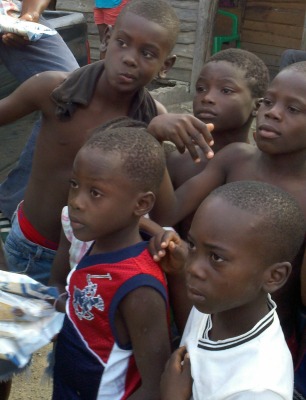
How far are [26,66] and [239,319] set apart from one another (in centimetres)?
224

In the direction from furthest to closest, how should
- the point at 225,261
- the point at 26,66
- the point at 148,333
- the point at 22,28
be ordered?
the point at 26,66
the point at 22,28
the point at 148,333
the point at 225,261

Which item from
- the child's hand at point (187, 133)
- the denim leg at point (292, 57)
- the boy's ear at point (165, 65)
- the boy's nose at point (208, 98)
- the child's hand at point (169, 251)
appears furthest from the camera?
the denim leg at point (292, 57)

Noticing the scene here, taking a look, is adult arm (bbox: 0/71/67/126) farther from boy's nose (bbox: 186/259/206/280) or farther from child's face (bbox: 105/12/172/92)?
boy's nose (bbox: 186/259/206/280)

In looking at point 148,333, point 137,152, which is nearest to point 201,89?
point 137,152

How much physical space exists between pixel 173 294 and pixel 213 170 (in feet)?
1.71

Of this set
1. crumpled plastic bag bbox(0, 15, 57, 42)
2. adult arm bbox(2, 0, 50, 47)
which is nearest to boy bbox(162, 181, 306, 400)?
crumpled plastic bag bbox(0, 15, 57, 42)

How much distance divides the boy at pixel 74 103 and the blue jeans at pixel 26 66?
57cm

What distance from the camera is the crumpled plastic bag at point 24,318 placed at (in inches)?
77.7

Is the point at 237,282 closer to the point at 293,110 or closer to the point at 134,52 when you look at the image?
the point at 293,110

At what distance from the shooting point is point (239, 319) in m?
1.90

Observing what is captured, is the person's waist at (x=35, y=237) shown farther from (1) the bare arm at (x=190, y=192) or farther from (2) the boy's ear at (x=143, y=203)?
(2) the boy's ear at (x=143, y=203)

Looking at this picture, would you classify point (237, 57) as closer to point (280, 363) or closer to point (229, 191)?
point (229, 191)

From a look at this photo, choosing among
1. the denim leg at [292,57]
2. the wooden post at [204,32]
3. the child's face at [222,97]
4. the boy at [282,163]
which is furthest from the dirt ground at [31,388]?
the wooden post at [204,32]

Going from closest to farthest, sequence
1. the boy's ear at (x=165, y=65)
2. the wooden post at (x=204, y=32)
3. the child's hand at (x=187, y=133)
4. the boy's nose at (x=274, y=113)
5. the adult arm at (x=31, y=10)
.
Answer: the child's hand at (x=187, y=133) → the boy's nose at (x=274, y=113) → the boy's ear at (x=165, y=65) → the adult arm at (x=31, y=10) → the wooden post at (x=204, y=32)
